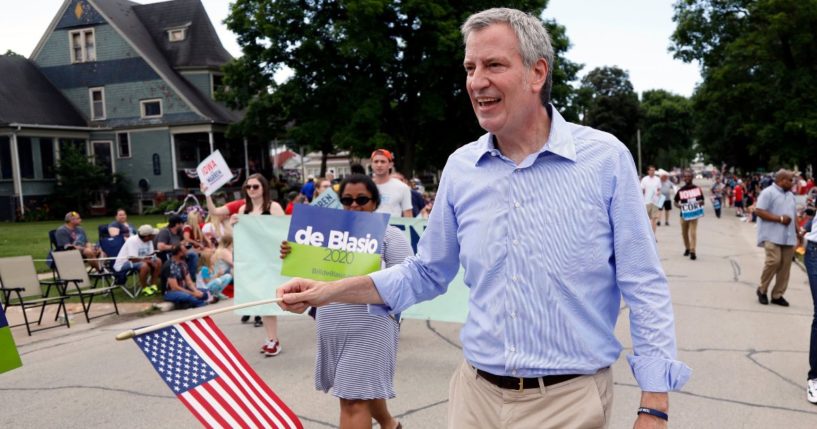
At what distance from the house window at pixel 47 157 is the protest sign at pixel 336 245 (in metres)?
37.6

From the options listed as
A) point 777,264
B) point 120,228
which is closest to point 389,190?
point 777,264

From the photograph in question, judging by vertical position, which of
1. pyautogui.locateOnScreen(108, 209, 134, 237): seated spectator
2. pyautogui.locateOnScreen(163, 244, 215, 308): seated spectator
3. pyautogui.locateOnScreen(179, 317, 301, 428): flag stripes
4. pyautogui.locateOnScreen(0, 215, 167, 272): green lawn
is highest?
pyautogui.locateOnScreen(179, 317, 301, 428): flag stripes

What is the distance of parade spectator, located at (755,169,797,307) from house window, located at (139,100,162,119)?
3648cm

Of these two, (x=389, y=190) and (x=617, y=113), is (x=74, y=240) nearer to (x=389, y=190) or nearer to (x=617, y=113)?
(x=389, y=190)

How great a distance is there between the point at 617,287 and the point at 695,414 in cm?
360

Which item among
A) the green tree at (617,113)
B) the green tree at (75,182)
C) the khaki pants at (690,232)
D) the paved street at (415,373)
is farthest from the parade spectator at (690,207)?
the green tree at (617,113)

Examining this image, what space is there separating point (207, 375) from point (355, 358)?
1627 mm

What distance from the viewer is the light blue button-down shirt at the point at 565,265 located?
2.17 m

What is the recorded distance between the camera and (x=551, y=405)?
2277 mm

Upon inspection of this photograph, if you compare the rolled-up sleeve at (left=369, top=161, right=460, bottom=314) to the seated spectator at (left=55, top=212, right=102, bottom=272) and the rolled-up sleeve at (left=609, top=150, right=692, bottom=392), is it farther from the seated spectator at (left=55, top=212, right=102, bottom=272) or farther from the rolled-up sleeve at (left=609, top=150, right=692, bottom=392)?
the seated spectator at (left=55, top=212, right=102, bottom=272)

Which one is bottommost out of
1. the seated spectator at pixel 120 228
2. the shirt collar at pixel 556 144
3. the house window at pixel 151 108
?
the seated spectator at pixel 120 228

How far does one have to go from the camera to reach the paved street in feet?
17.9

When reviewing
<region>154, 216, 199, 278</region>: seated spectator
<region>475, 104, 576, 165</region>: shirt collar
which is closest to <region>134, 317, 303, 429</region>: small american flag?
<region>475, 104, 576, 165</region>: shirt collar

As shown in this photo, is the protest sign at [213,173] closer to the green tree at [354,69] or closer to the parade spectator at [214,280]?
the parade spectator at [214,280]
